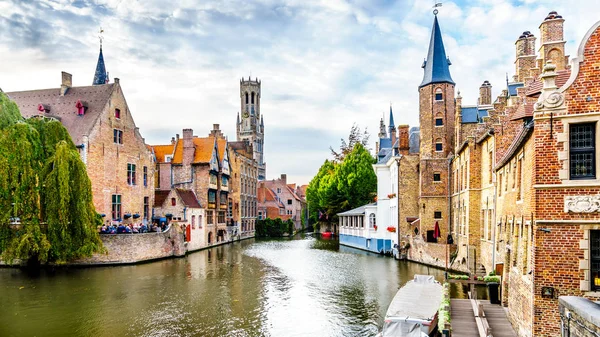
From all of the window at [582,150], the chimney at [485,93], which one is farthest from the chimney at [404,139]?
the window at [582,150]

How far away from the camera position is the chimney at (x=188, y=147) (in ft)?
142

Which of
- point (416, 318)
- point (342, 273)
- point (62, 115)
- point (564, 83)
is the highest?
point (62, 115)

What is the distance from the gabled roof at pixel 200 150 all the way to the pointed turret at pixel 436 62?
2244 cm

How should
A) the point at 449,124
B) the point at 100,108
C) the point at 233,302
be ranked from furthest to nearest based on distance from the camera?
the point at 100,108 → the point at 449,124 → the point at 233,302

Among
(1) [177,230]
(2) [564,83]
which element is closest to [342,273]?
(1) [177,230]

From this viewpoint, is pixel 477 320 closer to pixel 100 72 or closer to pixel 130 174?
pixel 130 174

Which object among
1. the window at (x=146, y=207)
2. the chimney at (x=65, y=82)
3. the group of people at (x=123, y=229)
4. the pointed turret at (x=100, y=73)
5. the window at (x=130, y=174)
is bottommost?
the group of people at (x=123, y=229)

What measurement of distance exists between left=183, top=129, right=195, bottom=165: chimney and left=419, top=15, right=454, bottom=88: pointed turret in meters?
23.5

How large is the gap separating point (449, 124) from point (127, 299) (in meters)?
23.5

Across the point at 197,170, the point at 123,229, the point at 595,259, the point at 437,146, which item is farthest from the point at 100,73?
the point at 595,259

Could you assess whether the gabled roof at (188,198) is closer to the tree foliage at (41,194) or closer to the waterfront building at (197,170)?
the waterfront building at (197,170)

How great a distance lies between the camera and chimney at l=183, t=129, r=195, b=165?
4341 cm

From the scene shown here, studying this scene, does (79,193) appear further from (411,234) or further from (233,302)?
(411,234)

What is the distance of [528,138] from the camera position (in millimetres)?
10680
